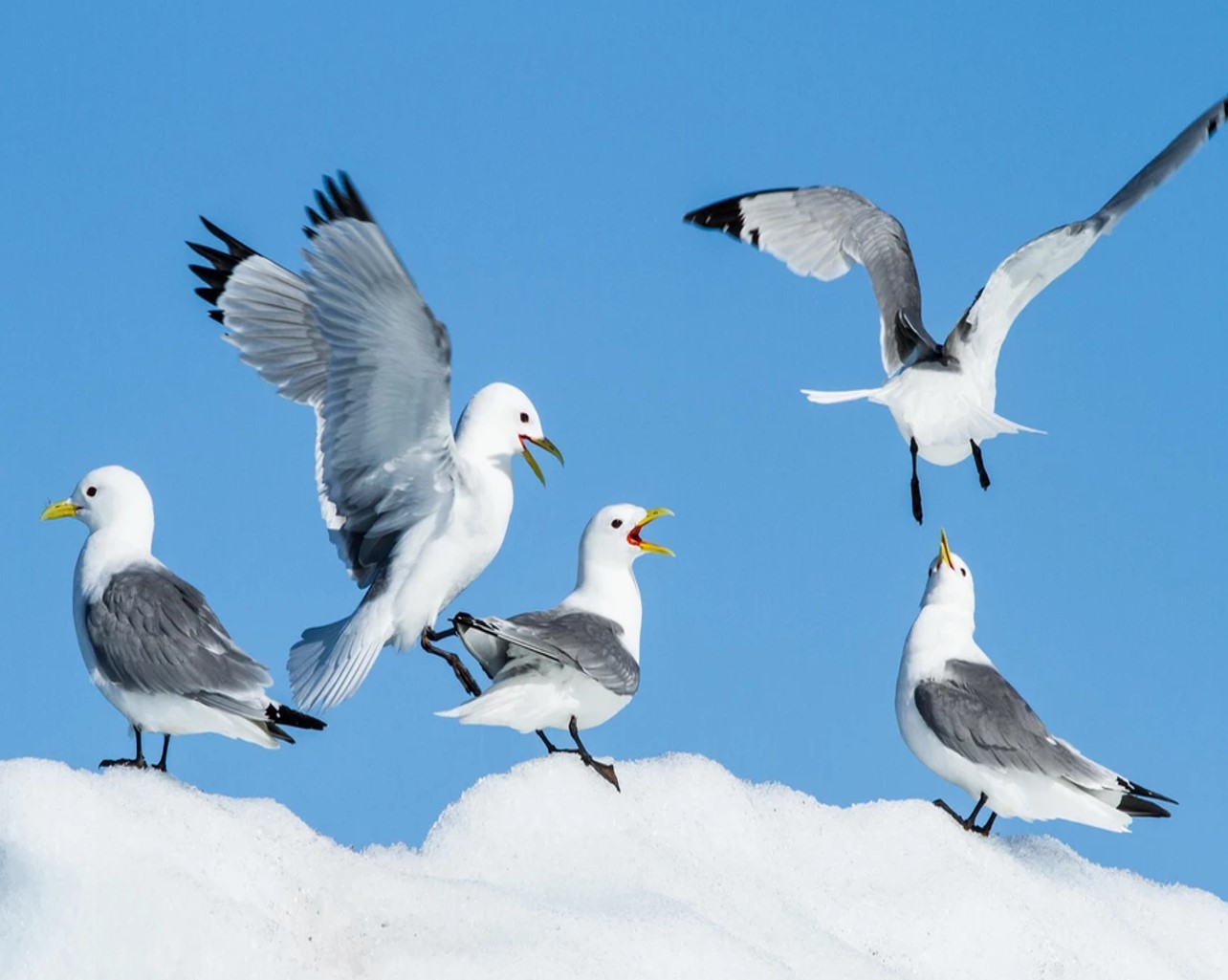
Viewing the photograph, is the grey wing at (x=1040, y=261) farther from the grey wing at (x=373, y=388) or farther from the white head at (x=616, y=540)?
the grey wing at (x=373, y=388)

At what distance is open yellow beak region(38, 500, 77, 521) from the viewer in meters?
6.18

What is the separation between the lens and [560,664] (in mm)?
6004

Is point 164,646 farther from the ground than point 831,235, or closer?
closer

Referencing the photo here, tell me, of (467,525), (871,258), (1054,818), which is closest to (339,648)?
(467,525)

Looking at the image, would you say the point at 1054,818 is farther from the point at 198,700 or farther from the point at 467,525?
the point at 198,700

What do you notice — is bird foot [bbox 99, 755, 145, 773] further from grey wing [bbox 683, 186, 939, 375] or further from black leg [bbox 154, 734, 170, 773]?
grey wing [bbox 683, 186, 939, 375]

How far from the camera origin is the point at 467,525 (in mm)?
6379

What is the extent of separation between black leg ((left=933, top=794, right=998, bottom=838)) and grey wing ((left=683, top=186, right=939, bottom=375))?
2.91 meters

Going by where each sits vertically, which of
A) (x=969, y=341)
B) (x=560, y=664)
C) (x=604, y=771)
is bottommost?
(x=604, y=771)

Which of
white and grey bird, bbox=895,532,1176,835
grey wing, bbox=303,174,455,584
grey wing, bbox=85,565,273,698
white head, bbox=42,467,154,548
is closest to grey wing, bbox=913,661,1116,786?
white and grey bird, bbox=895,532,1176,835

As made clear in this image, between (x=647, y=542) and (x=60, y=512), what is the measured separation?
217 centimetres

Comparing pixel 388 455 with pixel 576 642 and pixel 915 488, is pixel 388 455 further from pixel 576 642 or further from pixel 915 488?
pixel 915 488

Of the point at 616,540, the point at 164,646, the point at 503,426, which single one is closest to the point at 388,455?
the point at 503,426

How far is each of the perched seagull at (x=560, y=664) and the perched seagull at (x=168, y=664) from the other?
25.7 inches
